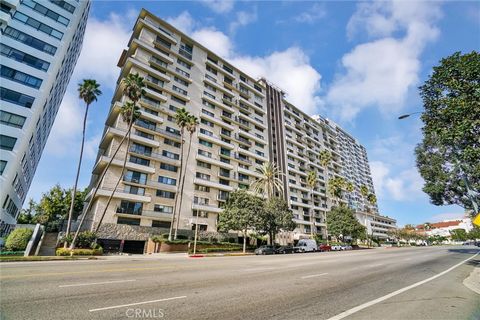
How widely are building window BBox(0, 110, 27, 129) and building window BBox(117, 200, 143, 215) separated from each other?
1762cm

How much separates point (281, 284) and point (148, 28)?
2262 inches

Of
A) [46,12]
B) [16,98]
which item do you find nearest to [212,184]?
[16,98]

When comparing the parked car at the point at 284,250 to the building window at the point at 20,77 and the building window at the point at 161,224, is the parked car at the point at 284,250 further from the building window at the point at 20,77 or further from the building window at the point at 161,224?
the building window at the point at 20,77

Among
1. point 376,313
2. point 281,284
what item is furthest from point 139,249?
point 376,313

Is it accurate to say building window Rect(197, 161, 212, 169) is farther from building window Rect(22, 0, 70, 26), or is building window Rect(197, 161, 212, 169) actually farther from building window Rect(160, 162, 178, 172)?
building window Rect(22, 0, 70, 26)

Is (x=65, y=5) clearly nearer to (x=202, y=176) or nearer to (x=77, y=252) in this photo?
(x=202, y=176)

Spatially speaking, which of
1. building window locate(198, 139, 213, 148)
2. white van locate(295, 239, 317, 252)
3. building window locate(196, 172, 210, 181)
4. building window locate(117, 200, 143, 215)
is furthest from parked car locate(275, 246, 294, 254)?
building window locate(198, 139, 213, 148)

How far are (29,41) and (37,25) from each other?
380cm

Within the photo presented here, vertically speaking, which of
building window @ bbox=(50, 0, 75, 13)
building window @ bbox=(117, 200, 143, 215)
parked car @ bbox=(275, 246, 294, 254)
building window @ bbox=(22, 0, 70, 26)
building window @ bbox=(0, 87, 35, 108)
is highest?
building window @ bbox=(50, 0, 75, 13)

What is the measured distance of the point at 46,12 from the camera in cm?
3931

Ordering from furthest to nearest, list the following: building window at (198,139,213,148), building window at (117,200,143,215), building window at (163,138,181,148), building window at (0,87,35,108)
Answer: building window at (198,139,213,148)
building window at (163,138,181,148)
building window at (117,200,143,215)
building window at (0,87,35,108)

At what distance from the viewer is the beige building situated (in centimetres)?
3969

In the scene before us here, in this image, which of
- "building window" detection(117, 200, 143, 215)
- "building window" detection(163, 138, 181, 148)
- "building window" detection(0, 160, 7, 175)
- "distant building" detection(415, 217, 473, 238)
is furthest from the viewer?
"distant building" detection(415, 217, 473, 238)

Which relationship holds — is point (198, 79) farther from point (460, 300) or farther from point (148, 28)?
point (460, 300)
